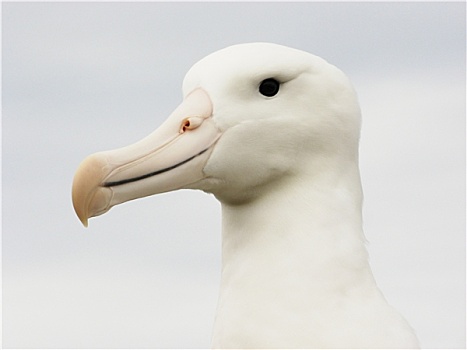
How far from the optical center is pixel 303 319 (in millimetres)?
7512

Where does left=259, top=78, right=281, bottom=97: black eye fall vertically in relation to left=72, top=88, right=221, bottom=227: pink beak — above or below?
above

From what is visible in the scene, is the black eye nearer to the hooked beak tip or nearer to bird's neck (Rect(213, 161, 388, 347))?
bird's neck (Rect(213, 161, 388, 347))

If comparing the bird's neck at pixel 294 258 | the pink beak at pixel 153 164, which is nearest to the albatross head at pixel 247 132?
the pink beak at pixel 153 164

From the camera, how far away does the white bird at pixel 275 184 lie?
7516 millimetres

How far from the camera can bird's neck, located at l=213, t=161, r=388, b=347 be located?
7547mm

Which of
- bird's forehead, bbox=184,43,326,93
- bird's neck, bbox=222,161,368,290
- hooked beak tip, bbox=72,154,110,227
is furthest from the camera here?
bird's forehead, bbox=184,43,326,93

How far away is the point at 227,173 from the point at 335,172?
2.08ft

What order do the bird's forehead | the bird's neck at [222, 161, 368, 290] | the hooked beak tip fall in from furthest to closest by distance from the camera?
the bird's forehead
the bird's neck at [222, 161, 368, 290]
the hooked beak tip

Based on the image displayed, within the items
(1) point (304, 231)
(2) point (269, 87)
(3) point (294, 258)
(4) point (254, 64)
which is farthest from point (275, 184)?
(4) point (254, 64)

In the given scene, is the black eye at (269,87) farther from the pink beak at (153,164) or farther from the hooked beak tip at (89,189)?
the hooked beak tip at (89,189)

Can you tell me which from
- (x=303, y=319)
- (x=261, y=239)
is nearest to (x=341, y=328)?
(x=303, y=319)

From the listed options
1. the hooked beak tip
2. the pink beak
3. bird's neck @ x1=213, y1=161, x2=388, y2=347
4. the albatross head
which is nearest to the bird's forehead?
the albatross head

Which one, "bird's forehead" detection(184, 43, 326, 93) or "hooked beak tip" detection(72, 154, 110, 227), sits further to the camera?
"bird's forehead" detection(184, 43, 326, 93)

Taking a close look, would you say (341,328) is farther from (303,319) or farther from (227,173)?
(227,173)
